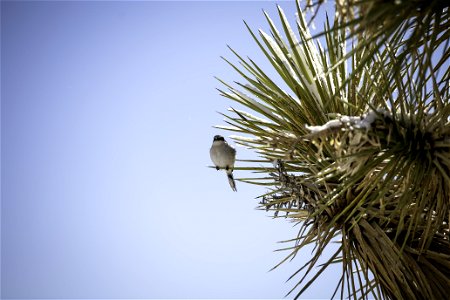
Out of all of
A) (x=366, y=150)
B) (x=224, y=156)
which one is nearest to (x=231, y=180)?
(x=224, y=156)

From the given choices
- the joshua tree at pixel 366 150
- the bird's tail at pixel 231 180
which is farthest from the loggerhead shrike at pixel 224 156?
the joshua tree at pixel 366 150

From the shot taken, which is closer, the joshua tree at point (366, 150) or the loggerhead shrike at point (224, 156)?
the joshua tree at point (366, 150)

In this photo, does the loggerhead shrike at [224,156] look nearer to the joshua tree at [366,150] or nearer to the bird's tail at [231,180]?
the bird's tail at [231,180]

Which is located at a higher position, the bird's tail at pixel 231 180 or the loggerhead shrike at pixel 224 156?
the loggerhead shrike at pixel 224 156

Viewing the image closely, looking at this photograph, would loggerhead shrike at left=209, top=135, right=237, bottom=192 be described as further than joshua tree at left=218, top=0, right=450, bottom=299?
Yes

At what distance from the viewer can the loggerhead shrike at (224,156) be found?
15.6ft

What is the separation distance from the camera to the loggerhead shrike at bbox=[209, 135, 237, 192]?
4.76 metres

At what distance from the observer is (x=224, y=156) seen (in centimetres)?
488

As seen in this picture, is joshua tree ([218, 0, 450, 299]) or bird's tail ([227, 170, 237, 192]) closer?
joshua tree ([218, 0, 450, 299])

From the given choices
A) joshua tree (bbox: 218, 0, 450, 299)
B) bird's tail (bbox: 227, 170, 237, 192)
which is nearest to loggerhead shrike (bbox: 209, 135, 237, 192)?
bird's tail (bbox: 227, 170, 237, 192)

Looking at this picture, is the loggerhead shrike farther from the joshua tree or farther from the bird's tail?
the joshua tree

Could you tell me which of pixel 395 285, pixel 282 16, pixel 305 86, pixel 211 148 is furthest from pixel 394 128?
pixel 211 148

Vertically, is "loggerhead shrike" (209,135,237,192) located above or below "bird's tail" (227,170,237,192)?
above

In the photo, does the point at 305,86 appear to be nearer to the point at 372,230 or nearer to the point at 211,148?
the point at 372,230
